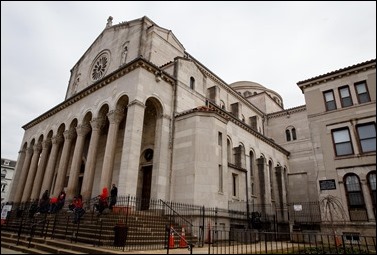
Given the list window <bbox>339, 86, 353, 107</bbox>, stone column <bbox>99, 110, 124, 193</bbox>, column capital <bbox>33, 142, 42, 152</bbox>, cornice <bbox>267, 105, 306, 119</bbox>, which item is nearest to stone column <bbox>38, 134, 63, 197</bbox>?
column capital <bbox>33, 142, 42, 152</bbox>

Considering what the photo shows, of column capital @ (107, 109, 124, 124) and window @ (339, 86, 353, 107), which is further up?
window @ (339, 86, 353, 107)

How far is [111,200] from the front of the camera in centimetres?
1545

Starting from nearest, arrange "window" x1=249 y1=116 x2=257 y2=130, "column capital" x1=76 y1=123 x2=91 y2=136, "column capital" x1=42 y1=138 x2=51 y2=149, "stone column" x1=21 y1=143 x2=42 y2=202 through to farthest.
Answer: "column capital" x1=76 y1=123 x2=91 y2=136 < "stone column" x1=21 y1=143 x2=42 y2=202 < "column capital" x1=42 y1=138 x2=51 y2=149 < "window" x1=249 y1=116 x2=257 y2=130

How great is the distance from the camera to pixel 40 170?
2684 centimetres

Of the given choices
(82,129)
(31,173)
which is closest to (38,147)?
(31,173)

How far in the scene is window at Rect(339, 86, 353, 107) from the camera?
17734 millimetres

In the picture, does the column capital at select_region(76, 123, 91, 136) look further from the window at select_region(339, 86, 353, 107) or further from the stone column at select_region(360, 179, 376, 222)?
the stone column at select_region(360, 179, 376, 222)

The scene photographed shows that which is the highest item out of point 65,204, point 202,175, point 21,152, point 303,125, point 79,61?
point 79,61

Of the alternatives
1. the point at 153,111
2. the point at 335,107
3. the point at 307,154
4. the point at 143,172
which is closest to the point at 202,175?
the point at 143,172

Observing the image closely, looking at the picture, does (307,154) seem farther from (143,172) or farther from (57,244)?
(57,244)

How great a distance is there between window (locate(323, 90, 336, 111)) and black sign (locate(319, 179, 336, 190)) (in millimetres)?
5037

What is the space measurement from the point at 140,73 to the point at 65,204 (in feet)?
37.0

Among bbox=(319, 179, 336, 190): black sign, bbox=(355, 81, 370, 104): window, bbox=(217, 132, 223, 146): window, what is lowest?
bbox=(319, 179, 336, 190): black sign

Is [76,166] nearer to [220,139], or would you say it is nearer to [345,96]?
[220,139]
